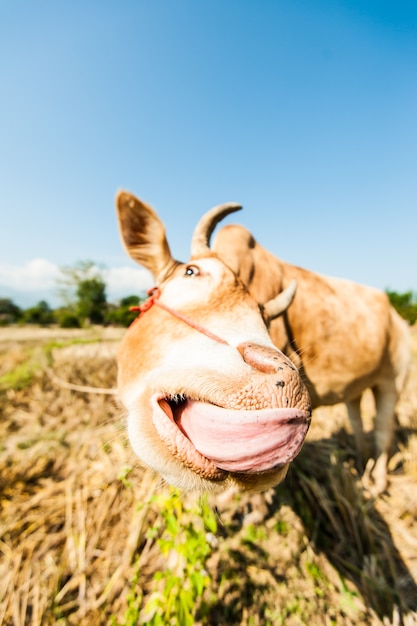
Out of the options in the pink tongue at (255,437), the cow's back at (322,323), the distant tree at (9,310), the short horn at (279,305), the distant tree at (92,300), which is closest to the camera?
the pink tongue at (255,437)

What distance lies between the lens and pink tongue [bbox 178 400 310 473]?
988mm

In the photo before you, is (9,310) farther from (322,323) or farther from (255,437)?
(255,437)

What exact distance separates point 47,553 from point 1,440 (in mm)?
1558

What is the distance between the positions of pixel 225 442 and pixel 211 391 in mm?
176

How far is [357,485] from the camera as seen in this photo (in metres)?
3.42

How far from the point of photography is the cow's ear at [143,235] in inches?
83.2

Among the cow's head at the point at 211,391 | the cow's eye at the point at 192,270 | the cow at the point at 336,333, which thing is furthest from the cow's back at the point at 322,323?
the cow's head at the point at 211,391

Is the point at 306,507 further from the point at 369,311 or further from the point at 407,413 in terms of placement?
the point at 407,413

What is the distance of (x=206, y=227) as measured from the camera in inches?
90.9

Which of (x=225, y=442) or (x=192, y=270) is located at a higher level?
(x=192, y=270)

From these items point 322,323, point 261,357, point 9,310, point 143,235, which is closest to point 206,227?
point 143,235

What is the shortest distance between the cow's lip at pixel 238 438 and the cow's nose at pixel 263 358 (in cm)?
18

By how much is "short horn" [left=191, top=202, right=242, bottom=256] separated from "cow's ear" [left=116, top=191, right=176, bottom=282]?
209mm

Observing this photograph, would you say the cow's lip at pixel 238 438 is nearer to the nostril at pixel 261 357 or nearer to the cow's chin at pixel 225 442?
the cow's chin at pixel 225 442
